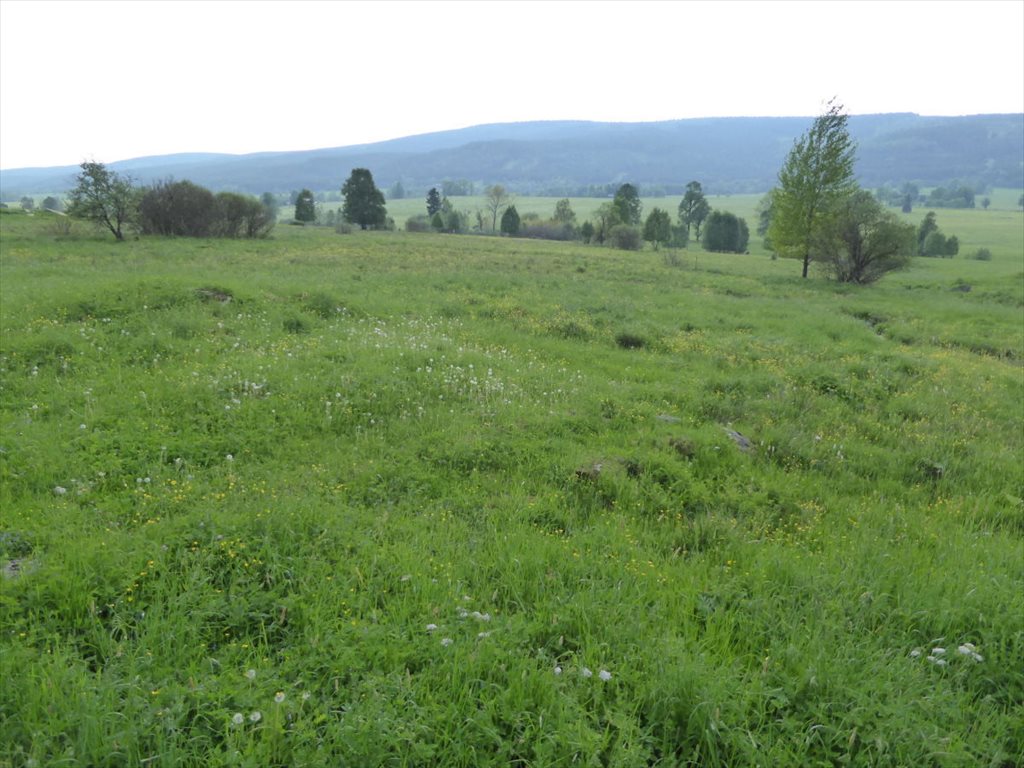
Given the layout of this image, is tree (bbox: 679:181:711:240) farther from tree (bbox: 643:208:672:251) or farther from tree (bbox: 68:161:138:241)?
tree (bbox: 68:161:138:241)

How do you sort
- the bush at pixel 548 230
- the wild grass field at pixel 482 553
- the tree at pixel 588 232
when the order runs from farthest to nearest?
the bush at pixel 548 230 → the tree at pixel 588 232 → the wild grass field at pixel 482 553

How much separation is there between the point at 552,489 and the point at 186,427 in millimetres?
4923

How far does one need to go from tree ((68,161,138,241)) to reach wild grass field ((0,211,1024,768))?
2969 centimetres

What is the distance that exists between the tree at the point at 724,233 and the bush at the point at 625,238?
18.1 meters

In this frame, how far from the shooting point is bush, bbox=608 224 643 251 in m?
71.6

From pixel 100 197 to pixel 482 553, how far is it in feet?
141

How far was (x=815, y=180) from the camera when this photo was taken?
122 ft

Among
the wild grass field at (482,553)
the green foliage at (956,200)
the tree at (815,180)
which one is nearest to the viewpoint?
the wild grass field at (482,553)

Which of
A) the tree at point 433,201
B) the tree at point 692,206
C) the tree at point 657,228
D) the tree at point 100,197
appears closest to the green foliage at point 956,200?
the tree at point 692,206

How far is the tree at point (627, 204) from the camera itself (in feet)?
285

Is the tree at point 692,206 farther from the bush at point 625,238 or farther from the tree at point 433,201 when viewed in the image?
the tree at point 433,201

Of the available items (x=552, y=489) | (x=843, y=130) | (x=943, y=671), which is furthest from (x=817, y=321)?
(x=843, y=130)

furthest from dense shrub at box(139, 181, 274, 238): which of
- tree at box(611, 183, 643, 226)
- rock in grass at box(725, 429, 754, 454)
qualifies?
tree at box(611, 183, 643, 226)

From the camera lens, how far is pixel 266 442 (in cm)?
768
